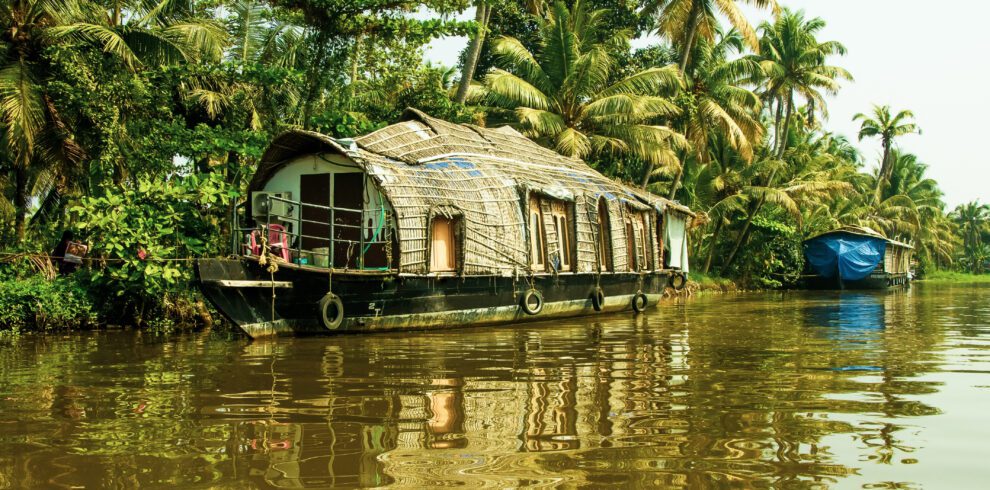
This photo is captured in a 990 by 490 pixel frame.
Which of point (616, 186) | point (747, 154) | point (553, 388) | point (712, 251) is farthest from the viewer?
point (712, 251)

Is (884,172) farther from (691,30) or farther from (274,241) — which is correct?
(274,241)

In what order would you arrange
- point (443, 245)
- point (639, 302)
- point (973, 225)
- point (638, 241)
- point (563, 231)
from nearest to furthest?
point (443, 245), point (563, 231), point (639, 302), point (638, 241), point (973, 225)

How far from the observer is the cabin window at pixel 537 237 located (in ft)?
41.3

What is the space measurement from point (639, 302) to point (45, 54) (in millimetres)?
10602

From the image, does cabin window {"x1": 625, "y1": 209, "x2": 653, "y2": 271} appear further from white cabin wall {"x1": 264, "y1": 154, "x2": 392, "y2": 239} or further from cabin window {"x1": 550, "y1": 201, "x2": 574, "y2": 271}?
white cabin wall {"x1": 264, "y1": 154, "x2": 392, "y2": 239}

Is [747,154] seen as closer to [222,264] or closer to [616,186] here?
[616,186]

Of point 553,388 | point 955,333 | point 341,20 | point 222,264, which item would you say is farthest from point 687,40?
point 553,388

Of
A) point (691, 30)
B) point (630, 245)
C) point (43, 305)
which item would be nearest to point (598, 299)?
point (630, 245)

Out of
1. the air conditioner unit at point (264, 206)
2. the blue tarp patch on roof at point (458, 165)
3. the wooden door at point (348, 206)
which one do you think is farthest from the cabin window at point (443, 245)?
the air conditioner unit at point (264, 206)

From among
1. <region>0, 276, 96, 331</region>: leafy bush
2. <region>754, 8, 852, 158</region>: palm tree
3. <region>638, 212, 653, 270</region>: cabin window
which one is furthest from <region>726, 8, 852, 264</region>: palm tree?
<region>0, 276, 96, 331</region>: leafy bush

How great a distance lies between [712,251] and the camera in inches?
1063

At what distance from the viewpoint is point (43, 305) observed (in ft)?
35.5

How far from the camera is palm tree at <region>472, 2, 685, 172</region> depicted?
18953mm

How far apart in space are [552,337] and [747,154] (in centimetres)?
1576
